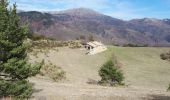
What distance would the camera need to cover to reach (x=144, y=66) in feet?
304

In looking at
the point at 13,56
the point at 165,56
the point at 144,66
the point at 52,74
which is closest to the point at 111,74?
the point at 52,74

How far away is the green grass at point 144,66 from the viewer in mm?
73062

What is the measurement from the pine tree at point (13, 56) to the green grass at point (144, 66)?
1520 inches

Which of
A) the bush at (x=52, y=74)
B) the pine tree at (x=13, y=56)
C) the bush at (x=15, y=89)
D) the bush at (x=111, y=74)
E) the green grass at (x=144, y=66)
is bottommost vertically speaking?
the green grass at (x=144, y=66)

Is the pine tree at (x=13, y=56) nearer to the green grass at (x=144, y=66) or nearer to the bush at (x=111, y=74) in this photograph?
the bush at (x=111, y=74)

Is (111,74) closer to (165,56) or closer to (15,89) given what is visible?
(15,89)

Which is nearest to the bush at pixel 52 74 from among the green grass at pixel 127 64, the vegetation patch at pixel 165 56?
the green grass at pixel 127 64

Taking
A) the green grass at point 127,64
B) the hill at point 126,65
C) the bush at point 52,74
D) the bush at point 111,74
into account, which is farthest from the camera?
the green grass at point 127,64

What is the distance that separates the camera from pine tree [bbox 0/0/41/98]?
2977 cm

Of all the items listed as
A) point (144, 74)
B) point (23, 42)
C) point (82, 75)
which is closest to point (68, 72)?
point (82, 75)

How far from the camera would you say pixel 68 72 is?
245ft

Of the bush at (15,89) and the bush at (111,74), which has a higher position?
the bush at (15,89)

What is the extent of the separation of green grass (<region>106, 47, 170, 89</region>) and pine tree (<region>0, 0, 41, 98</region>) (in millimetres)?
38599

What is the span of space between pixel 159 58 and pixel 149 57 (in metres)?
2.76
